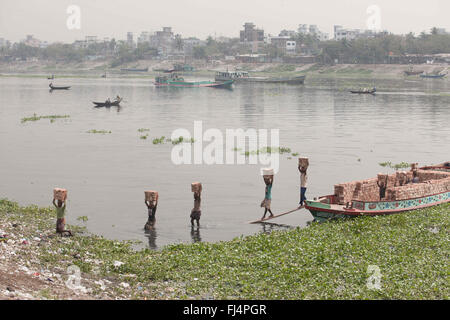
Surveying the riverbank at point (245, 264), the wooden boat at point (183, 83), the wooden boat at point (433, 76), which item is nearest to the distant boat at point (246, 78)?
the wooden boat at point (183, 83)

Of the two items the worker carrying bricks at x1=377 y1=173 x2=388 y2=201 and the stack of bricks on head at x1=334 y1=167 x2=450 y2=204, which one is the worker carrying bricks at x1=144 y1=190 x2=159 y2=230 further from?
the worker carrying bricks at x1=377 y1=173 x2=388 y2=201

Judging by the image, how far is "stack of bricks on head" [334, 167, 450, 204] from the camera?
26.2 metres

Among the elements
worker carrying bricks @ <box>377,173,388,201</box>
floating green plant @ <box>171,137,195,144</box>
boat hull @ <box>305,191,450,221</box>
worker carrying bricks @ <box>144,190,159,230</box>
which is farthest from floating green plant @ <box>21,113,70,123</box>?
boat hull @ <box>305,191,450,221</box>

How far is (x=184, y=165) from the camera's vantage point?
40875mm

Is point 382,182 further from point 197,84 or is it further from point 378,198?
point 197,84

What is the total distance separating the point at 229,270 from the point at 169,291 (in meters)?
2.26

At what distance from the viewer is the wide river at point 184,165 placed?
28.0 m

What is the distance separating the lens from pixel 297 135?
57.2 m

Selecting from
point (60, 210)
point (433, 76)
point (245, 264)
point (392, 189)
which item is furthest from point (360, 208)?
point (433, 76)

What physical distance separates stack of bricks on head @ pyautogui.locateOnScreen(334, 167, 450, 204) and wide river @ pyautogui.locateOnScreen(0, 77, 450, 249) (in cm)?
251

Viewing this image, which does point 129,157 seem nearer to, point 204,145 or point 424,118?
point 204,145

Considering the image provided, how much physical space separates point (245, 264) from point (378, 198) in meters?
11.7
